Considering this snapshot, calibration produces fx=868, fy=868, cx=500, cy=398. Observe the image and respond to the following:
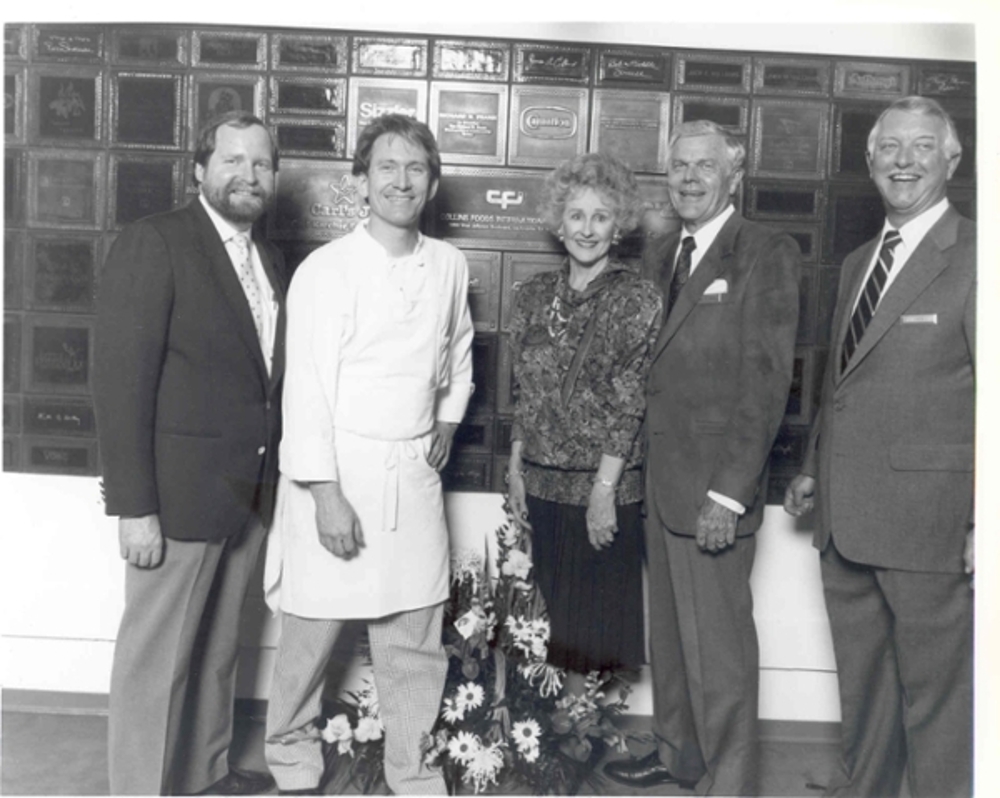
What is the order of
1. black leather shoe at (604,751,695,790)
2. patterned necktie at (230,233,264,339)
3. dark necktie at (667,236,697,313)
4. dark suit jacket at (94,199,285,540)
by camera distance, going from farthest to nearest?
1. black leather shoe at (604,751,695,790)
2. dark necktie at (667,236,697,313)
3. patterned necktie at (230,233,264,339)
4. dark suit jacket at (94,199,285,540)

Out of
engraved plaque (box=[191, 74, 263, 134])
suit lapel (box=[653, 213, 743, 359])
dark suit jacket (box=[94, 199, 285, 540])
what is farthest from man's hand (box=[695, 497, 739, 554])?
engraved plaque (box=[191, 74, 263, 134])

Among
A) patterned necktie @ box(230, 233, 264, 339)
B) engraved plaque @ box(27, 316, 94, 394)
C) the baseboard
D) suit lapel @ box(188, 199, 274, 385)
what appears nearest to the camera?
suit lapel @ box(188, 199, 274, 385)

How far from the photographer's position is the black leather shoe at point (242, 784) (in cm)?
259

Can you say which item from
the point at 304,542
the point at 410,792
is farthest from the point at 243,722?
the point at 304,542

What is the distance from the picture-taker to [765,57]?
9.30ft

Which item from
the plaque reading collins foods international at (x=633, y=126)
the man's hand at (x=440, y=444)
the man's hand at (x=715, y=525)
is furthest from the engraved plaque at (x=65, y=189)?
the man's hand at (x=715, y=525)

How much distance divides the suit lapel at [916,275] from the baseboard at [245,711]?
152 centimetres

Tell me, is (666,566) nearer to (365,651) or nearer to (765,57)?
(365,651)

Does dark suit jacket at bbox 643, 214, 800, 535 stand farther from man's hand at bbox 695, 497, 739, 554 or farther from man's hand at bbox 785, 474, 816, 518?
man's hand at bbox 785, 474, 816, 518

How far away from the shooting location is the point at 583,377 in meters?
2.46

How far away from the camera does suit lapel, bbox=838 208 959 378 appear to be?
2191 mm

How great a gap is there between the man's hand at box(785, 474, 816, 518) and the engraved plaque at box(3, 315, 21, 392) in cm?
255

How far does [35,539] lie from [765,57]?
2.93 m

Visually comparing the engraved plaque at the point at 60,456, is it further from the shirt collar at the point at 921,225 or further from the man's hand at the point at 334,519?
the shirt collar at the point at 921,225
